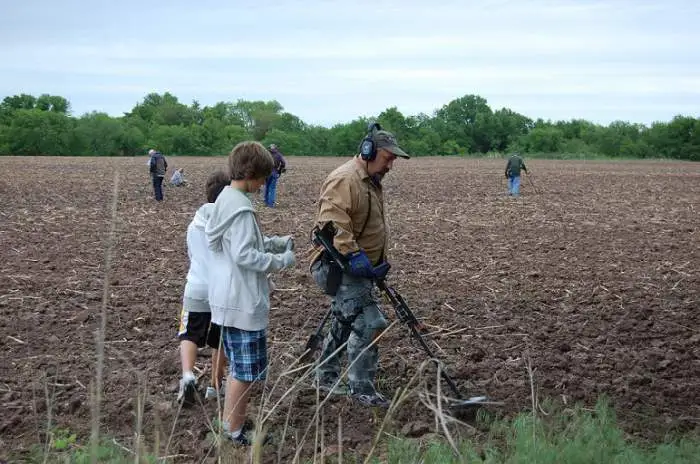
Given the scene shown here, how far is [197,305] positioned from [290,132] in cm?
9157

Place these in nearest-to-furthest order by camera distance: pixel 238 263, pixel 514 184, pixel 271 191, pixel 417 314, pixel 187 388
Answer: pixel 238 263
pixel 187 388
pixel 417 314
pixel 271 191
pixel 514 184

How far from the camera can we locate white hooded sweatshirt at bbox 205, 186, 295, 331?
191 inches

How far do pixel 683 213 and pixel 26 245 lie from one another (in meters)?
15.5

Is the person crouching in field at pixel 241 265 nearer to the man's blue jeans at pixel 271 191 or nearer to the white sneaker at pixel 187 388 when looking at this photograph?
the white sneaker at pixel 187 388

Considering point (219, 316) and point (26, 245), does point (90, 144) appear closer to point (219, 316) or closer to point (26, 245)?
point (26, 245)

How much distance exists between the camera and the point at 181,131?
274 ft

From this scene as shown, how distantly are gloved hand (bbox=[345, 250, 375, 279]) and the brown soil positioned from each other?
858 mm

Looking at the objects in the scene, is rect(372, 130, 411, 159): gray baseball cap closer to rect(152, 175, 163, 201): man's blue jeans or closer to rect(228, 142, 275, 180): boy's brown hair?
rect(228, 142, 275, 180): boy's brown hair

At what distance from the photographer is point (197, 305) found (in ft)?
18.9

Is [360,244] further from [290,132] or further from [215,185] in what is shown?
[290,132]

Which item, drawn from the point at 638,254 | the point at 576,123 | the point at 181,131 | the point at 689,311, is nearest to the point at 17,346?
the point at 689,311

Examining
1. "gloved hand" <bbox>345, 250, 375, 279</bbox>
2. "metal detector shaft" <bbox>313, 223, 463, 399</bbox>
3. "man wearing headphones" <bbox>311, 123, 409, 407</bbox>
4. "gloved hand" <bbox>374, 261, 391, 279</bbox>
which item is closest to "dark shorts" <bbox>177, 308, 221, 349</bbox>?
"man wearing headphones" <bbox>311, 123, 409, 407</bbox>

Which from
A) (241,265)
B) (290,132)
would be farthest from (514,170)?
(290,132)

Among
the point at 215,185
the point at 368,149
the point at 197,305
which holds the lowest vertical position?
the point at 197,305
